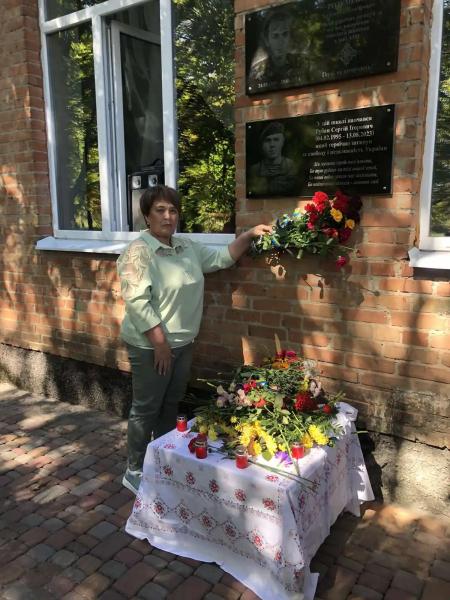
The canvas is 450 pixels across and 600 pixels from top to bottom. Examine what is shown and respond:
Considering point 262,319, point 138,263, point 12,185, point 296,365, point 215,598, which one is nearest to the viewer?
point 215,598

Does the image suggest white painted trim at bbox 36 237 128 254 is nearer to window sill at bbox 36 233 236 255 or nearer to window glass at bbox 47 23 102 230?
window sill at bbox 36 233 236 255

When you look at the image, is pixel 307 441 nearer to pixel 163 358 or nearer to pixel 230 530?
pixel 230 530

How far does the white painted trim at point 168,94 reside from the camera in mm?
3557

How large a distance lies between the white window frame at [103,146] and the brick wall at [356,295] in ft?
0.43

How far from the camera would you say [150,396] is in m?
3.03

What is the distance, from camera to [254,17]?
2.99 meters

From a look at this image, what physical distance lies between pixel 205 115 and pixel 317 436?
2.40 meters

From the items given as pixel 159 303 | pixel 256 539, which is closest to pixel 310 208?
pixel 159 303

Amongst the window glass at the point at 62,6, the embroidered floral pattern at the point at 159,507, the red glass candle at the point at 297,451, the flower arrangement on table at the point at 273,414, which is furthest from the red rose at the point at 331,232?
the window glass at the point at 62,6

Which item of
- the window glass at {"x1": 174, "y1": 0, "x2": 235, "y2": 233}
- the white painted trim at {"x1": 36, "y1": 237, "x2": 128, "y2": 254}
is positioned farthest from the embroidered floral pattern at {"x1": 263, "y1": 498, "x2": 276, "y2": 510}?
the white painted trim at {"x1": 36, "y1": 237, "x2": 128, "y2": 254}

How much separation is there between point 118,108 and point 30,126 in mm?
758

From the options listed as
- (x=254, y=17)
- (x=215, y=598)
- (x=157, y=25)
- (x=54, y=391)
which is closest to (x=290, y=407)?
(x=215, y=598)

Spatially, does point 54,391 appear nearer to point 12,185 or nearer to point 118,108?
point 12,185

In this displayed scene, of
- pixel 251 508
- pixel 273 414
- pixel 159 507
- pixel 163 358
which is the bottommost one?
pixel 159 507
